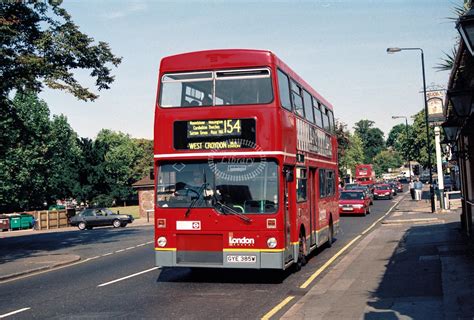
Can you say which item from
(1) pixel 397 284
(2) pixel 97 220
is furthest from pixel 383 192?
(1) pixel 397 284

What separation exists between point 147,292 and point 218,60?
4935 millimetres

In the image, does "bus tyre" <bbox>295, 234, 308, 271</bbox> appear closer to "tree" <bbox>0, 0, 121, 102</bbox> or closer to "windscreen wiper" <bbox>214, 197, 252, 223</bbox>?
"windscreen wiper" <bbox>214, 197, 252, 223</bbox>

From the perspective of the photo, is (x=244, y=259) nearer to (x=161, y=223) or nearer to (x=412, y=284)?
(x=161, y=223)

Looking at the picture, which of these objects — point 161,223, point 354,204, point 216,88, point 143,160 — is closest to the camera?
point 216,88

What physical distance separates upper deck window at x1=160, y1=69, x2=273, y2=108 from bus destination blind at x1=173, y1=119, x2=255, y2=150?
40 cm

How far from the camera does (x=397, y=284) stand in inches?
428

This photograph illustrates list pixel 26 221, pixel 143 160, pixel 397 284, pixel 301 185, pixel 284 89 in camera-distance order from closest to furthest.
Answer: pixel 397 284 → pixel 284 89 → pixel 301 185 → pixel 26 221 → pixel 143 160

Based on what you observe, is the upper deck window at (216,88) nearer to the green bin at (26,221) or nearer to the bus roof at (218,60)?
the bus roof at (218,60)

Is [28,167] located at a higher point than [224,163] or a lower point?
higher

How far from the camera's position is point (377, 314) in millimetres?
8227

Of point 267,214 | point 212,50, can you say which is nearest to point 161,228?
point 267,214

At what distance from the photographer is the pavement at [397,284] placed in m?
8.42

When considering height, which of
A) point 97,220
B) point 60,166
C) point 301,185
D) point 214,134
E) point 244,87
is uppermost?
point 60,166

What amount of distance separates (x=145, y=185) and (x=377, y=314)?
47.9 m
